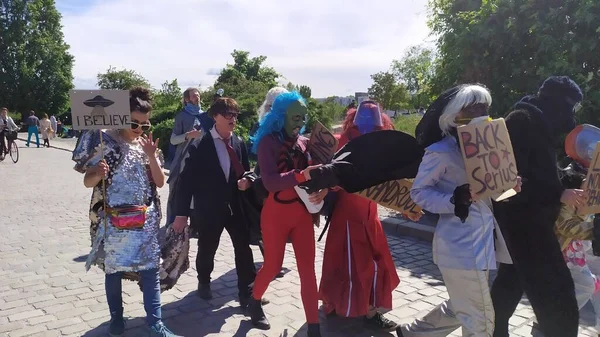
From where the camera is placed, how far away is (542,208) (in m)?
3.05

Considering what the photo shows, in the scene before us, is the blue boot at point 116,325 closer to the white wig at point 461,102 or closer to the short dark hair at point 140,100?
the short dark hair at point 140,100

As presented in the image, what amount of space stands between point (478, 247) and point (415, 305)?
1.96m

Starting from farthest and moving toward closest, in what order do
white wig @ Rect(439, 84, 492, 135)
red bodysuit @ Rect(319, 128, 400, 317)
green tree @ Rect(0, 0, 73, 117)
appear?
green tree @ Rect(0, 0, 73, 117), red bodysuit @ Rect(319, 128, 400, 317), white wig @ Rect(439, 84, 492, 135)

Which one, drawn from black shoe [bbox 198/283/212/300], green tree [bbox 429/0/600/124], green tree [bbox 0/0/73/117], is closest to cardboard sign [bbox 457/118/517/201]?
black shoe [bbox 198/283/212/300]

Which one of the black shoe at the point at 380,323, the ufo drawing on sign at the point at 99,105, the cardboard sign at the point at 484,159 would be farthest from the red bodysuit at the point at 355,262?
the ufo drawing on sign at the point at 99,105

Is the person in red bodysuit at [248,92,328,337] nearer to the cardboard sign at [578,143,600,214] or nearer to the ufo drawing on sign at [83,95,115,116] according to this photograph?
the ufo drawing on sign at [83,95,115,116]

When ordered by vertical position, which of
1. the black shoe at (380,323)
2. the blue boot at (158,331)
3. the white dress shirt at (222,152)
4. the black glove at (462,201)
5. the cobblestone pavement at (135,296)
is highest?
the white dress shirt at (222,152)

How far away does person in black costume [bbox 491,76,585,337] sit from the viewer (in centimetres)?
297

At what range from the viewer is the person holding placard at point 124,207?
11.8ft

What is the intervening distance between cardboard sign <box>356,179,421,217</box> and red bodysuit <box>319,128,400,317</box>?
415 mm

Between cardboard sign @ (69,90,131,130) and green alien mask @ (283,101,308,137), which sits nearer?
cardboard sign @ (69,90,131,130)

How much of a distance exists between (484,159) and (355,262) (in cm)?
166

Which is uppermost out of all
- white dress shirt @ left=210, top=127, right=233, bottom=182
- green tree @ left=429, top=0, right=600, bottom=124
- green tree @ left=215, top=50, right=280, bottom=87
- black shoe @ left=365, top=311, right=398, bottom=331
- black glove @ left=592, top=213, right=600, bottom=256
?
green tree @ left=215, top=50, right=280, bottom=87

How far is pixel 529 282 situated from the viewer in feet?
9.96
